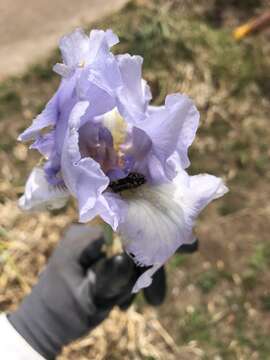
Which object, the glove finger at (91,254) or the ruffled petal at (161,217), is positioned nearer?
the ruffled petal at (161,217)

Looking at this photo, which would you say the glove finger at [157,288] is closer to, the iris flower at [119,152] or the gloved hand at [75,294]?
the gloved hand at [75,294]

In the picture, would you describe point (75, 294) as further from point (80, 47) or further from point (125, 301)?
point (80, 47)

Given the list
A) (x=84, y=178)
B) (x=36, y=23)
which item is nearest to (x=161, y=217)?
(x=84, y=178)

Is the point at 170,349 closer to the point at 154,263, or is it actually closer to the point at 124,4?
the point at 154,263

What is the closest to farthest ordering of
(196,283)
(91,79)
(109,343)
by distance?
(91,79) < (109,343) < (196,283)

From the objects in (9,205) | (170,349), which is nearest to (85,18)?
(9,205)

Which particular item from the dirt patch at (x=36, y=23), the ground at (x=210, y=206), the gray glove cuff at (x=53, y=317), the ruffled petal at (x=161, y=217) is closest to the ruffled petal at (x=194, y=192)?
the ruffled petal at (x=161, y=217)
